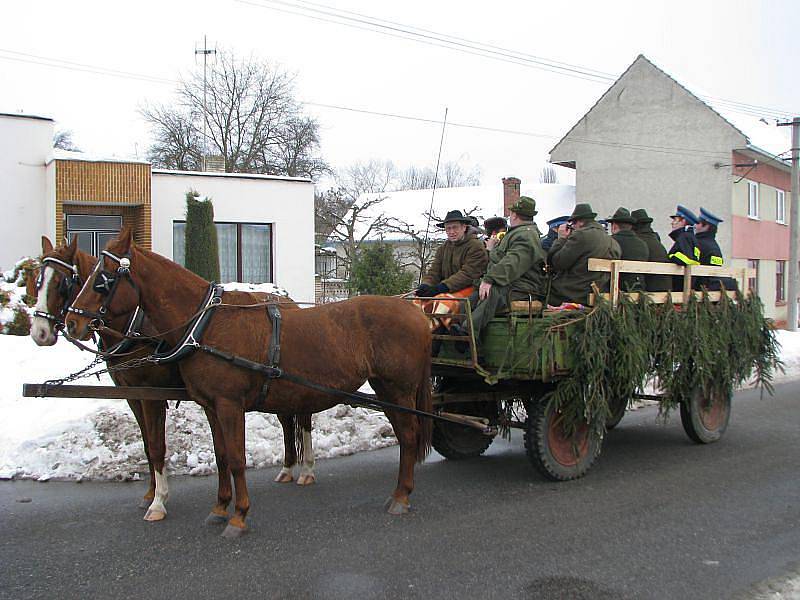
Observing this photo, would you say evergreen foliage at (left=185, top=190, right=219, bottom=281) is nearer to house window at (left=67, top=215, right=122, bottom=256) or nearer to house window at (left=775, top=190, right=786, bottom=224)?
house window at (left=67, top=215, right=122, bottom=256)

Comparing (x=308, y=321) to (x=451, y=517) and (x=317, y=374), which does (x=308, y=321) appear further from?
(x=451, y=517)

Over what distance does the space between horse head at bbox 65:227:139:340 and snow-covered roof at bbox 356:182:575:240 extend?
2869 centimetres

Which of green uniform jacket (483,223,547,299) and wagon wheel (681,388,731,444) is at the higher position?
green uniform jacket (483,223,547,299)

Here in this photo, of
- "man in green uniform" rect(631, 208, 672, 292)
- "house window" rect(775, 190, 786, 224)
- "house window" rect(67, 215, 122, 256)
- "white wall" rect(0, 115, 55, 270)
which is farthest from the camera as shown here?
"house window" rect(775, 190, 786, 224)

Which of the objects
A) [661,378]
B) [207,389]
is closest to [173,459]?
[207,389]

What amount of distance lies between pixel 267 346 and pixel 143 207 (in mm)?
13232

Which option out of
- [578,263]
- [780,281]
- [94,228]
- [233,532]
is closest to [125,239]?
[233,532]

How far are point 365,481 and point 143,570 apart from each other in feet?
7.76

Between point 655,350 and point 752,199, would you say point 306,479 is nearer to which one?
point 655,350

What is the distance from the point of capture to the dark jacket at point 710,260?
813cm

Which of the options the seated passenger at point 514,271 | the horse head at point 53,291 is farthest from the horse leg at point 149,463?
the seated passenger at point 514,271

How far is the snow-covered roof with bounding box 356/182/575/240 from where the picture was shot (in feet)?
115

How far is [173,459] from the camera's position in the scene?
6848 millimetres

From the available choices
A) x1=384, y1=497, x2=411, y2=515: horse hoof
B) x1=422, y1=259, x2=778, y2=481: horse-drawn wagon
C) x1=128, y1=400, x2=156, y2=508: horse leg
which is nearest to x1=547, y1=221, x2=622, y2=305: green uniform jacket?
x1=422, y1=259, x2=778, y2=481: horse-drawn wagon
